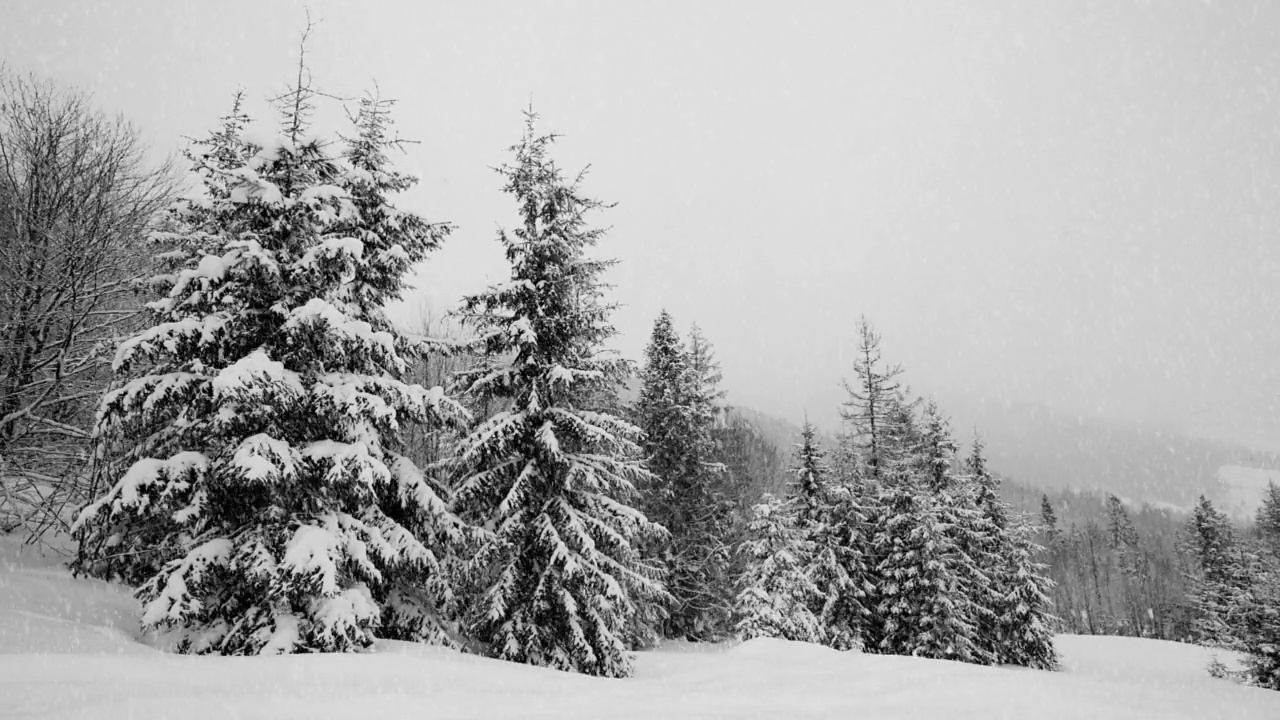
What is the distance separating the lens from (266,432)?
33.4 feet

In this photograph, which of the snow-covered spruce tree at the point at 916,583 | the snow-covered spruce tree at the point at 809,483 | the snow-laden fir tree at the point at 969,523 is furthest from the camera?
the snow-laden fir tree at the point at 969,523

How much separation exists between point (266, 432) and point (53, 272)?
547cm

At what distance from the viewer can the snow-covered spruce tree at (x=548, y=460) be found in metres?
13.6

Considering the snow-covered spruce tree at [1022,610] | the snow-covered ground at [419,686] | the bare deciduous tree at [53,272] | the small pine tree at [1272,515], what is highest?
the bare deciduous tree at [53,272]

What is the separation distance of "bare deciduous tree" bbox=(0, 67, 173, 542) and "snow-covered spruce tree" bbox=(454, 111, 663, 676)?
23.0 ft

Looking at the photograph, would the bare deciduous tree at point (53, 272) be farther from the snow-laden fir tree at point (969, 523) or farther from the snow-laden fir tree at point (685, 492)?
the snow-laden fir tree at point (969, 523)

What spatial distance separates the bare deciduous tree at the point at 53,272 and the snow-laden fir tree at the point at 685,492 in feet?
57.2

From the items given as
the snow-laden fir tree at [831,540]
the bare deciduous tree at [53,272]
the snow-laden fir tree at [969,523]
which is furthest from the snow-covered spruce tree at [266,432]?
the snow-laden fir tree at [969,523]

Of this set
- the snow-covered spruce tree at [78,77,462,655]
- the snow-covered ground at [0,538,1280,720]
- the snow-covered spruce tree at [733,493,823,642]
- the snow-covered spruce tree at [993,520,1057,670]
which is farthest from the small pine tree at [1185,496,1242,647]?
the snow-covered spruce tree at [78,77,462,655]

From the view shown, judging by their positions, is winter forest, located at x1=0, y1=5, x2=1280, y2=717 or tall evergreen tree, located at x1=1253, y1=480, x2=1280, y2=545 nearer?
winter forest, located at x1=0, y1=5, x2=1280, y2=717

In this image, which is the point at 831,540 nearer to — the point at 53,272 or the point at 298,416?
the point at 298,416

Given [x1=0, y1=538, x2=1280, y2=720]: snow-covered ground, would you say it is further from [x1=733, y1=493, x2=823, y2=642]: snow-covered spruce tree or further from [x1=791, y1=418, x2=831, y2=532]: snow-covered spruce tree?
[x1=791, y1=418, x2=831, y2=532]: snow-covered spruce tree

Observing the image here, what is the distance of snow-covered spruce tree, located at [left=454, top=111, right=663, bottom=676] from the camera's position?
13555 millimetres

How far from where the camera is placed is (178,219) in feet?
Answer: 44.1
